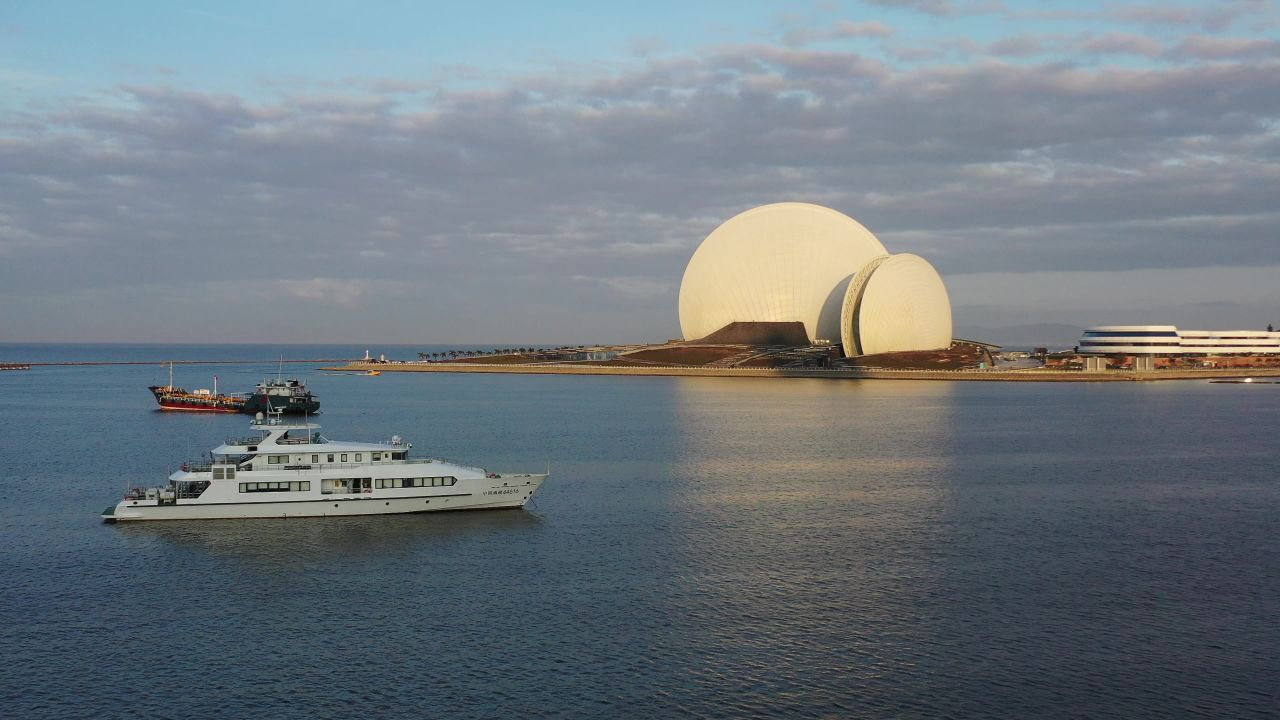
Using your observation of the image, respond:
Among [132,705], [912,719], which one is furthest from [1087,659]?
[132,705]

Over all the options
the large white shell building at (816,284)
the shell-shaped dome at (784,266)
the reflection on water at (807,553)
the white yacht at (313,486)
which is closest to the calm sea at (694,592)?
the reflection on water at (807,553)

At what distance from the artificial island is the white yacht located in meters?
94.6

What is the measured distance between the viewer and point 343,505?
42969 mm

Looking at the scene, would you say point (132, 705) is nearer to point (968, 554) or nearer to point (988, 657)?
point (988, 657)

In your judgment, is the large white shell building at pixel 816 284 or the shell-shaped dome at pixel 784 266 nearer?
the large white shell building at pixel 816 284

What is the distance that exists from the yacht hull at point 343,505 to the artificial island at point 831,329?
94.0m

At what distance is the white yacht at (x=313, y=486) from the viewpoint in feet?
139

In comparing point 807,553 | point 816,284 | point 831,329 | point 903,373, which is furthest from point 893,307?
point 807,553

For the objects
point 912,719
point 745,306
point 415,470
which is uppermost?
point 745,306

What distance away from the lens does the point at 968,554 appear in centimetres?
3528

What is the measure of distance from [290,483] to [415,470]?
193 inches

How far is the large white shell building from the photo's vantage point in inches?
5276

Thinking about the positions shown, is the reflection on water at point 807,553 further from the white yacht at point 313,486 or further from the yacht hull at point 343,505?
the white yacht at point 313,486

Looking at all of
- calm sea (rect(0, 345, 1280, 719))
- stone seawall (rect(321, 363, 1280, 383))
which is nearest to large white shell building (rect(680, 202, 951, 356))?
stone seawall (rect(321, 363, 1280, 383))
